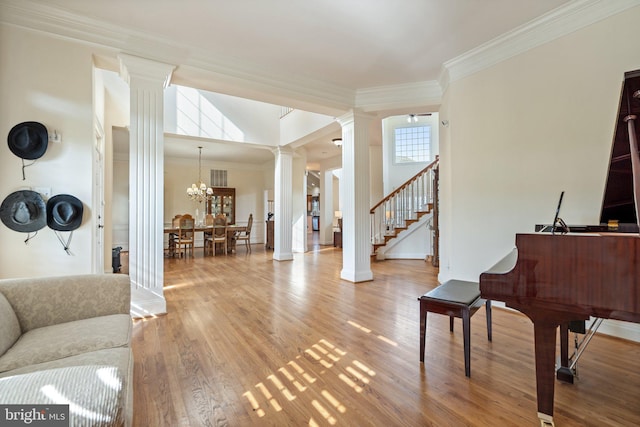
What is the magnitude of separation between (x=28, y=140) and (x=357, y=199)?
406 cm

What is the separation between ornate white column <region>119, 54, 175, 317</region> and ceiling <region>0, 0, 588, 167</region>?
213 mm

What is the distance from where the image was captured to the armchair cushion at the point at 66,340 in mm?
1383

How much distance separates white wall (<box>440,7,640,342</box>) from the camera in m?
2.71

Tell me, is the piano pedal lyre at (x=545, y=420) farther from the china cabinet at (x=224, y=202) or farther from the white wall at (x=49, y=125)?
the china cabinet at (x=224, y=202)

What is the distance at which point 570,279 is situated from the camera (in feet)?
4.51

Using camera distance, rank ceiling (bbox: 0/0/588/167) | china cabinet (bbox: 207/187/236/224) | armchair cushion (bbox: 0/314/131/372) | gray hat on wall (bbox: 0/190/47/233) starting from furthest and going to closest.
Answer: china cabinet (bbox: 207/187/236/224)
ceiling (bbox: 0/0/588/167)
gray hat on wall (bbox: 0/190/47/233)
armchair cushion (bbox: 0/314/131/372)

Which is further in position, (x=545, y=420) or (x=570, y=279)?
(x=545, y=420)

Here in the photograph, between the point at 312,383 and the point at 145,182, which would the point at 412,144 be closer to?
the point at 145,182

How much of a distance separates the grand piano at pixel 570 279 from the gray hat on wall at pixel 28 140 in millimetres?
3899

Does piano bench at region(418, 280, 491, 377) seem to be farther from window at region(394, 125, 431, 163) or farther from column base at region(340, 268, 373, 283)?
window at region(394, 125, 431, 163)

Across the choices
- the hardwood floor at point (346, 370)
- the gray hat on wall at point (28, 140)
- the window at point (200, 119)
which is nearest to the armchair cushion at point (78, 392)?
the hardwood floor at point (346, 370)

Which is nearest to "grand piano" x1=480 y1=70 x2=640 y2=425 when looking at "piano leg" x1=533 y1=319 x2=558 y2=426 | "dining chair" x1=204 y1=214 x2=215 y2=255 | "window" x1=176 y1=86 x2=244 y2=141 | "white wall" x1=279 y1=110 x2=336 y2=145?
"piano leg" x1=533 y1=319 x2=558 y2=426

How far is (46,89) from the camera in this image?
2.80m

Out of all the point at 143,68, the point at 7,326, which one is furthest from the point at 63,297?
the point at 143,68
